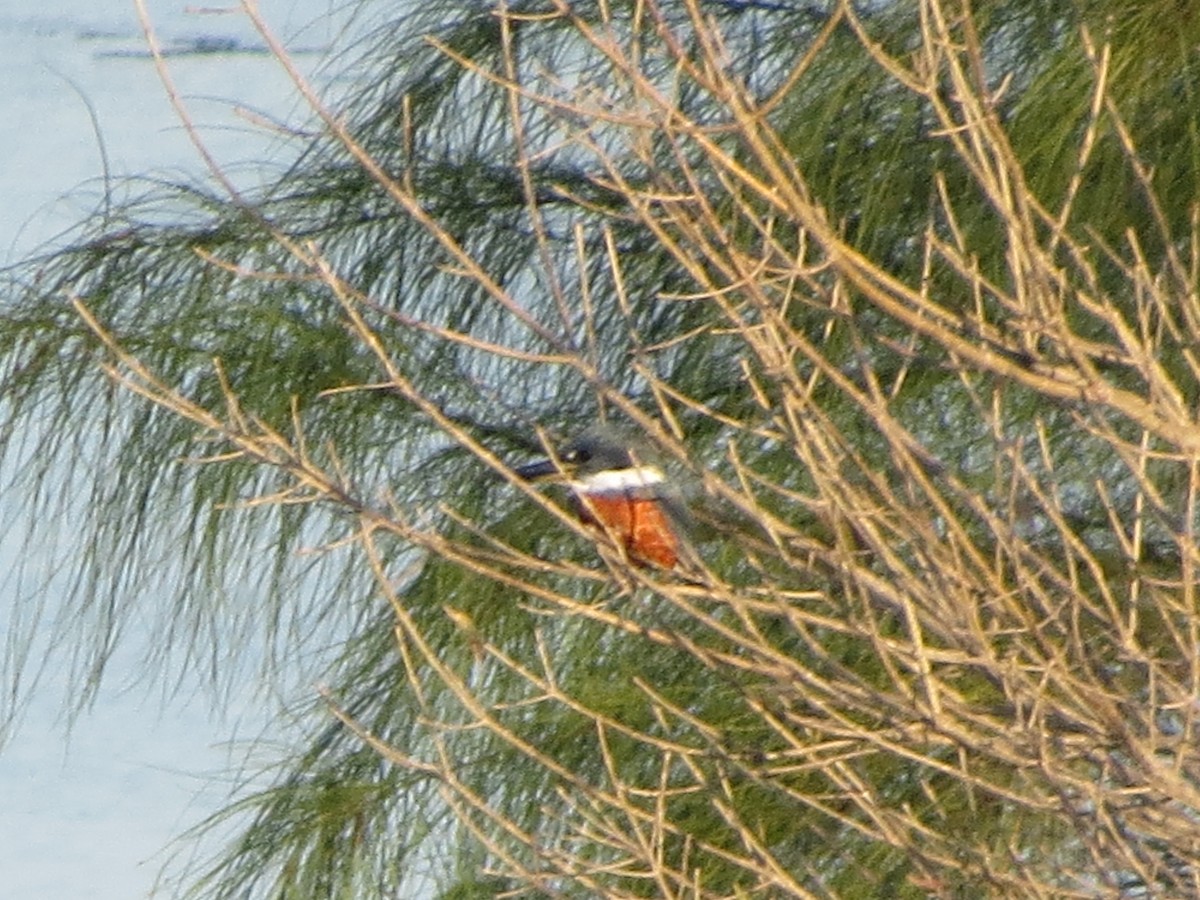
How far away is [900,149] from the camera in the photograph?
1682 mm

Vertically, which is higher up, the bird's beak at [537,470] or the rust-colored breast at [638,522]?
the bird's beak at [537,470]

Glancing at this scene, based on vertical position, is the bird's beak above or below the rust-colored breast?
above

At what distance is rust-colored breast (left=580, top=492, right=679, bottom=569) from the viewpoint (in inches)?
61.3

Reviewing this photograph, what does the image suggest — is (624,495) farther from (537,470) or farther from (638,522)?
(537,470)

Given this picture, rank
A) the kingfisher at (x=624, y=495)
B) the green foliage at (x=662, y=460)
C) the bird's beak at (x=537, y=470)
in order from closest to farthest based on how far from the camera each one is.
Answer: the green foliage at (x=662, y=460) < the kingfisher at (x=624, y=495) < the bird's beak at (x=537, y=470)

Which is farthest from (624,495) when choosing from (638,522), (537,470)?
(537,470)

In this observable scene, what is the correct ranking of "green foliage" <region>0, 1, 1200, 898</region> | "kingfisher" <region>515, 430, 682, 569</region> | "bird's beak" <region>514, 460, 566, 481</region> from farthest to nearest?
"bird's beak" <region>514, 460, 566, 481</region>
"kingfisher" <region>515, 430, 682, 569</region>
"green foliage" <region>0, 1, 1200, 898</region>

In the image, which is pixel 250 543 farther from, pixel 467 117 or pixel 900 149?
pixel 900 149

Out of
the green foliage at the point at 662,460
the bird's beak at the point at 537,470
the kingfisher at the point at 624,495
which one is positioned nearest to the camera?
the green foliage at the point at 662,460

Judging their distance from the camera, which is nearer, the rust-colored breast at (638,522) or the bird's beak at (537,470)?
the rust-colored breast at (638,522)

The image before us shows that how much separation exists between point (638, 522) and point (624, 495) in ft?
0.09

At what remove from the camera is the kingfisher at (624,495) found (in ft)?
5.04

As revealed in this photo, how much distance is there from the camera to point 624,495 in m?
1.64

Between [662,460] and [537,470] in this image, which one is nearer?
[662,460]
